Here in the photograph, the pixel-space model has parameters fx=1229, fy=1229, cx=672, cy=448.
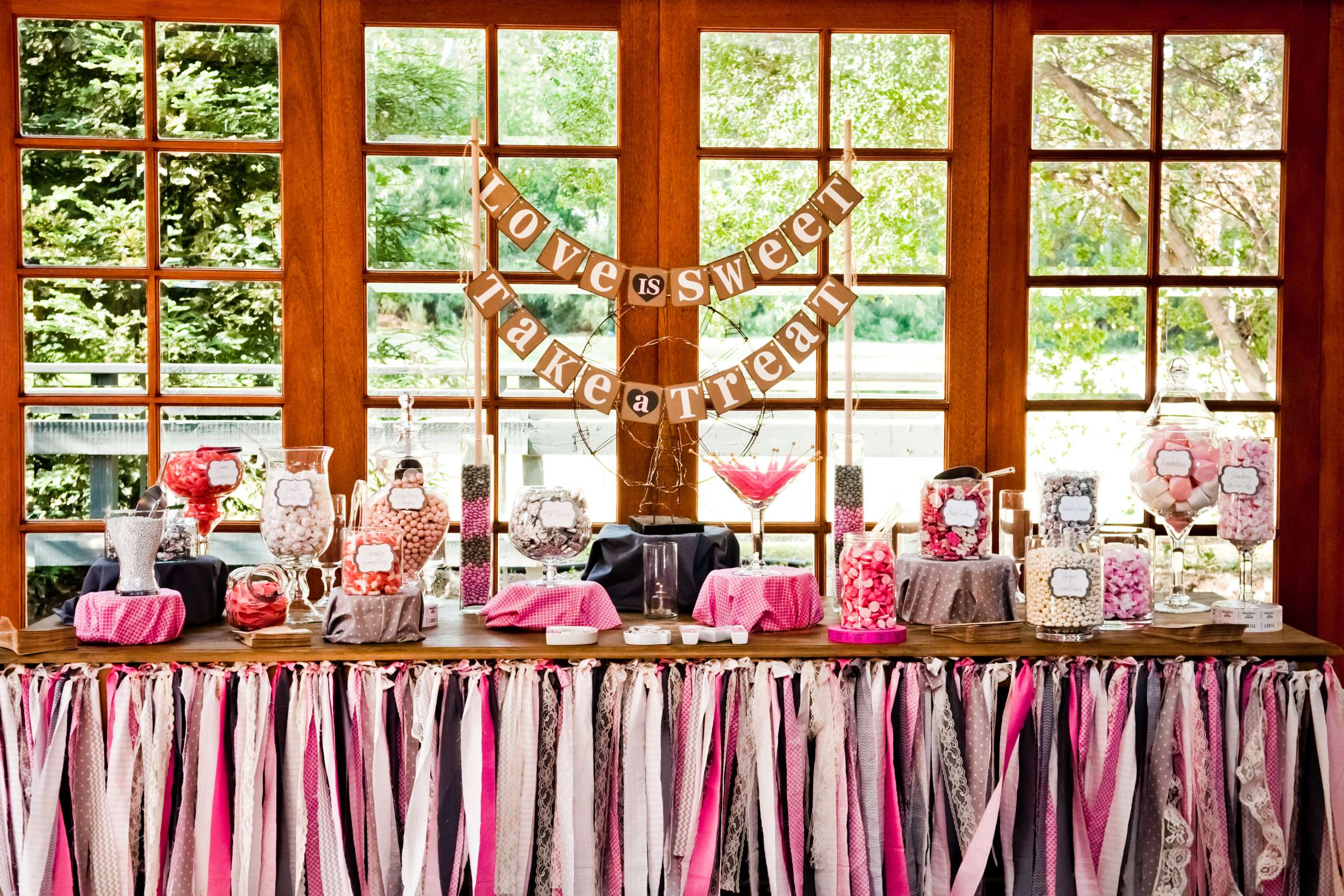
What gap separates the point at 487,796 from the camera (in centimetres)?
245

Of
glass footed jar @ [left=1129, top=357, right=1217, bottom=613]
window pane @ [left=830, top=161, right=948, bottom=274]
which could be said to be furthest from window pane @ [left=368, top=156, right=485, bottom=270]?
glass footed jar @ [left=1129, top=357, right=1217, bottom=613]

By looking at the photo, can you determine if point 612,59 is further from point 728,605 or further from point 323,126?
point 728,605

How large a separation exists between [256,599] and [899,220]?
5.89 feet

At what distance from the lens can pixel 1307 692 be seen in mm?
2533

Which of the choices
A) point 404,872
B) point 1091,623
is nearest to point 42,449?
point 404,872

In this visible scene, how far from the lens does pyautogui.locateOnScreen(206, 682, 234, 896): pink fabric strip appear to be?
2.41 m

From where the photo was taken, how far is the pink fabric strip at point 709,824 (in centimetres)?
244

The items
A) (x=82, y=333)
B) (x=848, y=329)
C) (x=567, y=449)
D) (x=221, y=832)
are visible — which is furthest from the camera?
(x=567, y=449)

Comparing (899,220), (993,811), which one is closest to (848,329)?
(899,220)

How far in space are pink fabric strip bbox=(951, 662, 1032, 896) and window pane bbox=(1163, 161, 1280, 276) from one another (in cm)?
129

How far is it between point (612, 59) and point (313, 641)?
1.59 m

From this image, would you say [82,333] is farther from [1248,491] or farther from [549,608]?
[1248,491]

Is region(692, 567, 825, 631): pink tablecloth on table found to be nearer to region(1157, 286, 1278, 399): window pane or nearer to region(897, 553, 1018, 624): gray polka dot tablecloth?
region(897, 553, 1018, 624): gray polka dot tablecloth

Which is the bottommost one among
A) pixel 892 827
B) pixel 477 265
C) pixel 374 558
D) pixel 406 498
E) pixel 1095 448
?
pixel 892 827
